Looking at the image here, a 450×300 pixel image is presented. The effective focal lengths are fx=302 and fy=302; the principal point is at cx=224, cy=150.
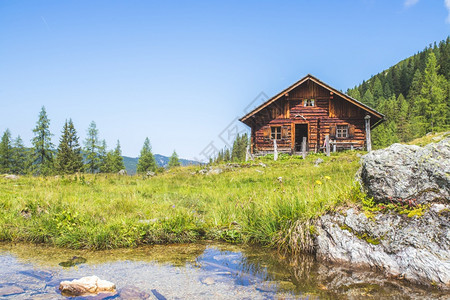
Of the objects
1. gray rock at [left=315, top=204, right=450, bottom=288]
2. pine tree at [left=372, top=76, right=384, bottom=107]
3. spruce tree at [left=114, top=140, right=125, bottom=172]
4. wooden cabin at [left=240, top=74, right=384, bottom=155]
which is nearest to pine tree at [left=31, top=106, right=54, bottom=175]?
spruce tree at [left=114, top=140, right=125, bottom=172]

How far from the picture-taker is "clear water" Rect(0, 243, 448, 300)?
10.9 ft

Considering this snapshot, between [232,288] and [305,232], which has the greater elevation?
[305,232]

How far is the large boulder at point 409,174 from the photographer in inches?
157

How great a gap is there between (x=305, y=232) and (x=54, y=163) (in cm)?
6162

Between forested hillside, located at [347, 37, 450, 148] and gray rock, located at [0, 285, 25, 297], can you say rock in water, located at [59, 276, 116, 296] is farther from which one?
forested hillside, located at [347, 37, 450, 148]

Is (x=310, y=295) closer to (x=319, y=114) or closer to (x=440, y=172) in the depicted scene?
(x=440, y=172)

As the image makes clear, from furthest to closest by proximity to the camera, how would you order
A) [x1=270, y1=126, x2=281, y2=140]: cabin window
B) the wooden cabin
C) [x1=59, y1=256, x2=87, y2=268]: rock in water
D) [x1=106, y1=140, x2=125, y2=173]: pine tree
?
[x1=106, y1=140, x2=125, y2=173]: pine tree → [x1=270, y1=126, x2=281, y2=140]: cabin window → the wooden cabin → [x1=59, y1=256, x2=87, y2=268]: rock in water

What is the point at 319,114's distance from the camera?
1056 inches

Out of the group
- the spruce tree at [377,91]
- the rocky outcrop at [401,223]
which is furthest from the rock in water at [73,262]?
the spruce tree at [377,91]

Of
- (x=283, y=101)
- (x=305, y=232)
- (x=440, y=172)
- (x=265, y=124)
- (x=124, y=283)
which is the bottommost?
(x=124, y=283)

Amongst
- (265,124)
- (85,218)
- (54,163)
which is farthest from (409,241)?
(54,163)

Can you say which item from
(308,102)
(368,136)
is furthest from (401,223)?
(308,102)

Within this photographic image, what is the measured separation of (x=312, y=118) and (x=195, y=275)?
977 inches

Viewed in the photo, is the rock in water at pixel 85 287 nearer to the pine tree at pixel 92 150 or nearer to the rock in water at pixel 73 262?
the rock in water at pixel 73 262
